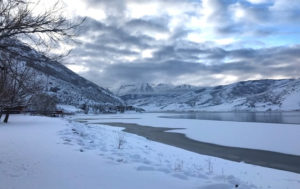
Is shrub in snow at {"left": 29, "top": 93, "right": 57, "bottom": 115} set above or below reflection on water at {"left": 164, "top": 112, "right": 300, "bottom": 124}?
above

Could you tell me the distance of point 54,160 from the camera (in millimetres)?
10016

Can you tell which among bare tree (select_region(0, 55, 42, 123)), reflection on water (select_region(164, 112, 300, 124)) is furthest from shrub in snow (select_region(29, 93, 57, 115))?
bare tree (select_region(0, 55, 42, 123))

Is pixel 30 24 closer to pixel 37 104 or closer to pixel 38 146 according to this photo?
pixel 38 146

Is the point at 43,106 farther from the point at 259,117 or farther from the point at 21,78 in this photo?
the point at 259,117

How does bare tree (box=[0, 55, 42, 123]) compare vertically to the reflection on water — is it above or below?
above

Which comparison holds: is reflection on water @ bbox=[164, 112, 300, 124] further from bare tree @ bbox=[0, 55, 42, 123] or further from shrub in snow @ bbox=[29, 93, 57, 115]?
bare tree @ bbox=[0, 55, 42, 123]

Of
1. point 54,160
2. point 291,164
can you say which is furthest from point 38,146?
point 291,164

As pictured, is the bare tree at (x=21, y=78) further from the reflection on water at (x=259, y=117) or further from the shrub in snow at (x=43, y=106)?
the reflection on water at (x=259, y=117)

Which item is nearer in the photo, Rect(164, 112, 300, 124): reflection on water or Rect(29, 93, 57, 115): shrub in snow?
Rect(29, 93, 57, 115): shrub in snow

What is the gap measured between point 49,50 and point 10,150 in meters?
6.26

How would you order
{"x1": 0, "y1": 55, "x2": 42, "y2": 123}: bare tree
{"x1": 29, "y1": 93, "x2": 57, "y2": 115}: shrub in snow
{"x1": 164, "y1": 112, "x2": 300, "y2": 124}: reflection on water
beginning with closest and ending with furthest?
{"x1": 0, "y1": 55, "x2": 42, "y2": 123}: bare tree, {"x1": 29, "y1": 93, "x2": 57, "y2": 115}: shrub in snow, {"x1": 164, "y1": 112, "x2": 300, "y2": 124}: reflection on water

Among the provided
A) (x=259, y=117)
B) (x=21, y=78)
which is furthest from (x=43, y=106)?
(x=259, y=117)

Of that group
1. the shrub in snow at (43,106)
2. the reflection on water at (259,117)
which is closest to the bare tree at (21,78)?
the shrub in snow at (43,106)

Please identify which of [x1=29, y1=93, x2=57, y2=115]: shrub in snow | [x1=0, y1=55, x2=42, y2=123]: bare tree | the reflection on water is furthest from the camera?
the reflection on water
